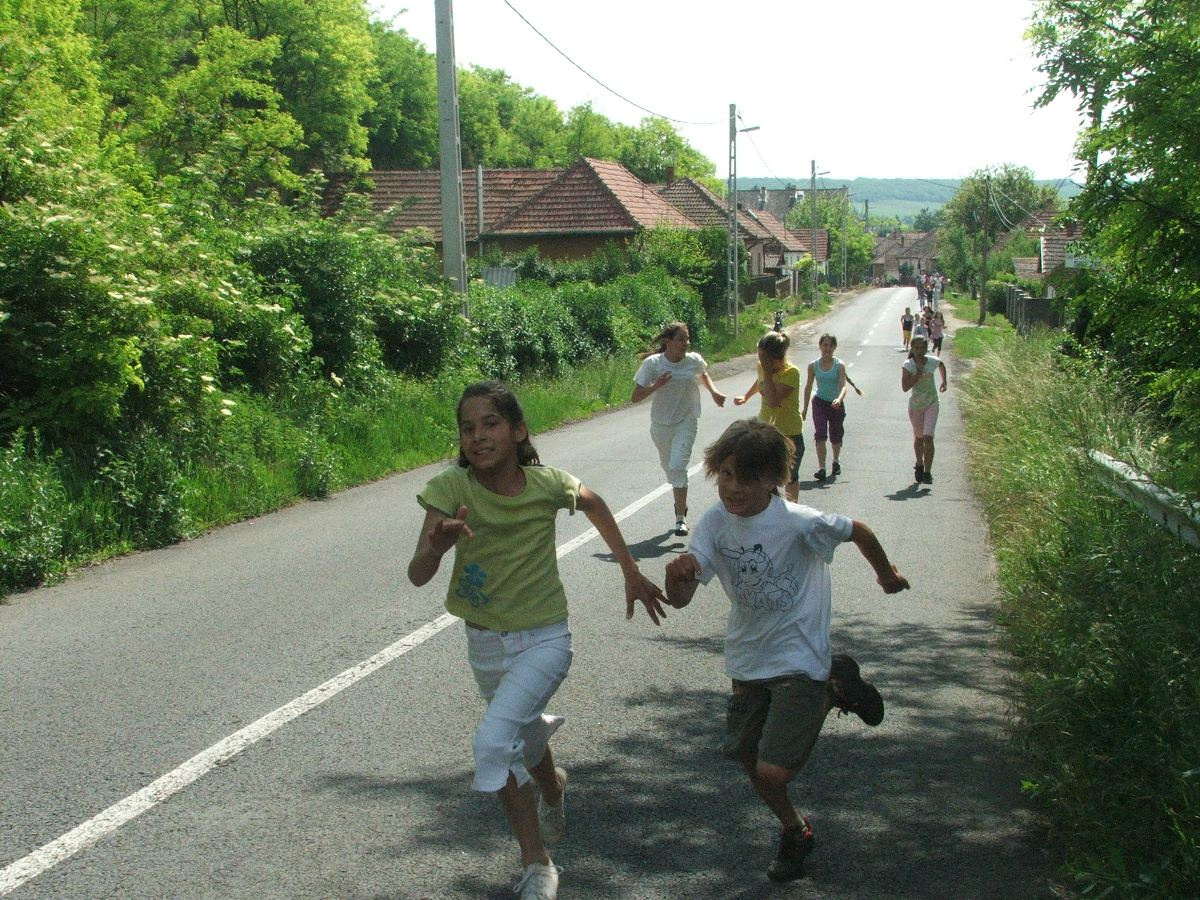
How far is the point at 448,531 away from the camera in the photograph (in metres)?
3.76

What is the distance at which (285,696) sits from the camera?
19.9ft

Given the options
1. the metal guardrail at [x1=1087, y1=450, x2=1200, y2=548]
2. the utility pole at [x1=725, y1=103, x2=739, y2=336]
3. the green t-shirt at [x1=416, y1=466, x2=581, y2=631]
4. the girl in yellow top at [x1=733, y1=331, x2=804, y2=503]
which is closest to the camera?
the green t-shirt at [x1=416, y1=466, x2=581, y2=631]

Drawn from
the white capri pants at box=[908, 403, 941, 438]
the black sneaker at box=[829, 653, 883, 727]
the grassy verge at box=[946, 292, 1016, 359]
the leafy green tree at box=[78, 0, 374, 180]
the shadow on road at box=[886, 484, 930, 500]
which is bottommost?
the grassy verge at box=[946, 292, 1016, 359]

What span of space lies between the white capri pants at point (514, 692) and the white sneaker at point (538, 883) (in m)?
0.27

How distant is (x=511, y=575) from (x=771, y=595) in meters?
0.86

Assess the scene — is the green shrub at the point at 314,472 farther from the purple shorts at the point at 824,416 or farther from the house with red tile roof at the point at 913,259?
the house with red tile roof at the point at 913,259

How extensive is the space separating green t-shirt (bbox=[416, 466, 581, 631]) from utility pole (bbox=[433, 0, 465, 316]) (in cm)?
1433

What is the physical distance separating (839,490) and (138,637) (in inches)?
314

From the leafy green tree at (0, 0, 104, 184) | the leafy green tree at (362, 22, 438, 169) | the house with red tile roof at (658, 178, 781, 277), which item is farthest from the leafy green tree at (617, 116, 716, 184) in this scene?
the leafy green tree at (0, 0, 104, 184)

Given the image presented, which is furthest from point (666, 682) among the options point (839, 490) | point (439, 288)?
point (439, 288)

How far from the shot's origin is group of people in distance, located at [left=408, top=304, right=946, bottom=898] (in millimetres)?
3941

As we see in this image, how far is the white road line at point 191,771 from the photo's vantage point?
13.8 ft

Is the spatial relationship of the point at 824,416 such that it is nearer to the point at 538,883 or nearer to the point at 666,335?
the point at 666,335

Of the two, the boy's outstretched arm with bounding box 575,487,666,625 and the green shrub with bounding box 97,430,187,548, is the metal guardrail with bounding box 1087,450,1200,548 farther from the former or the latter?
the green shrub with bounding box 97,430,187,548
